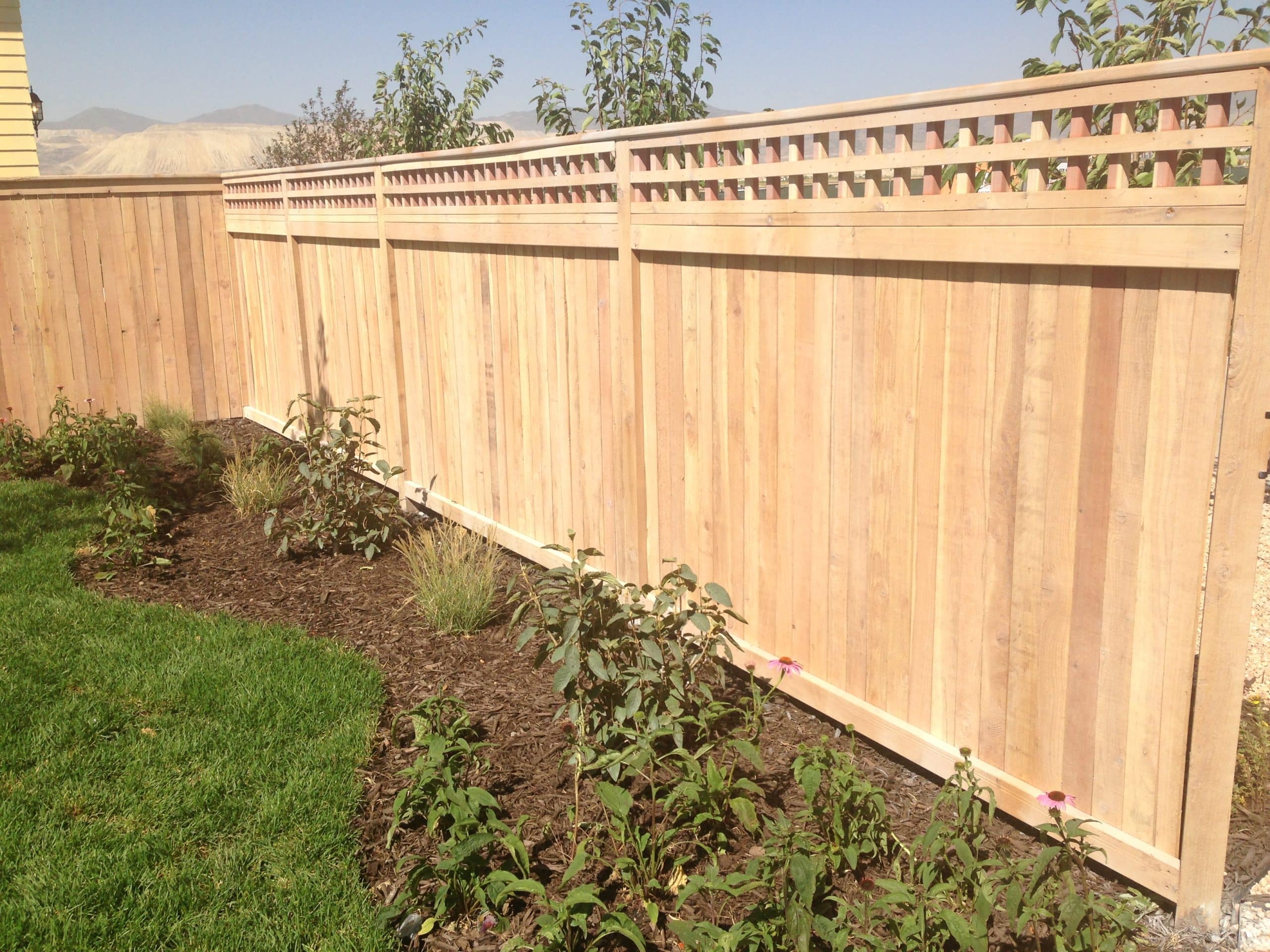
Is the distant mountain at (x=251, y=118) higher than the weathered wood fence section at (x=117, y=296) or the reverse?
higher

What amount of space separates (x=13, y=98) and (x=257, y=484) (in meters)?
6.84

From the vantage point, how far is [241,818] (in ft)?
10.5

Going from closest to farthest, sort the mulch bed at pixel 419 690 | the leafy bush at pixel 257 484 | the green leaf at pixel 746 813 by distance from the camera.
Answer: the green leaf at pixel 746 813
the mulch bed at pixel 419 690
the leafy bush at pixel 257 484

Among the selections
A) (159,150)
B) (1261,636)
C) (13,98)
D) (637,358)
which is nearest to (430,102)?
(13,98)

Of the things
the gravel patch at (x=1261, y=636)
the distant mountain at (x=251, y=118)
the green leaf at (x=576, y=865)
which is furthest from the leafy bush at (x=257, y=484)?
the distant mountain at (x=251, y=118)

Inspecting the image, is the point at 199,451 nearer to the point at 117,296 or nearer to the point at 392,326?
the point at 392,326

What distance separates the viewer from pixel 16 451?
754 cm

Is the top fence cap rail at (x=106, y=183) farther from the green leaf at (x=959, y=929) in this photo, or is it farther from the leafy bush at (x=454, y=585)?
the green leaf at (x=959, y=929)

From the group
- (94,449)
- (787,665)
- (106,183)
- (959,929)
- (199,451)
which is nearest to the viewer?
(959,929)

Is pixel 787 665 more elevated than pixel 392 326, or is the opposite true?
pixel 392 326

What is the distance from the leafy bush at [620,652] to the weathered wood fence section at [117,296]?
6.87 m

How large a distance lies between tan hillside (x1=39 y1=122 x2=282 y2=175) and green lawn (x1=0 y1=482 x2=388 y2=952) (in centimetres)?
10142

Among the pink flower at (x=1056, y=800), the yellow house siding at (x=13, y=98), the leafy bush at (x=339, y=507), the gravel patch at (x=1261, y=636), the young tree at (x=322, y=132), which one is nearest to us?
the pink flower at (x=1056, y=800)

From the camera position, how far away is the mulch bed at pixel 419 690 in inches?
118
